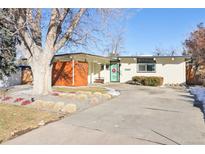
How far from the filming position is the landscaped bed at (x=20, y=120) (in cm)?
547

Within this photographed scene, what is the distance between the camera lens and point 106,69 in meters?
24.0

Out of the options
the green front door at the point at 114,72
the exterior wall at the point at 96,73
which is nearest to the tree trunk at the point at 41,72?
the exterior wall at the point at 96,73

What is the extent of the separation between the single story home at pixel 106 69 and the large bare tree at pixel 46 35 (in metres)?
5.66

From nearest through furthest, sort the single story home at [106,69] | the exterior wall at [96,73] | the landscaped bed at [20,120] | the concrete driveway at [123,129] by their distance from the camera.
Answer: the concrete driveway at [123,129] < the landscaped bed at [20,120] < the single story home at [106,69] < the exterior wall at [96,73]

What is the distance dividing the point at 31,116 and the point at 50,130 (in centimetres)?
175

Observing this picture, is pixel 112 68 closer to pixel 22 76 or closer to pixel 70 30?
pixel 22 76

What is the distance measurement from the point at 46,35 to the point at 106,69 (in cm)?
1267

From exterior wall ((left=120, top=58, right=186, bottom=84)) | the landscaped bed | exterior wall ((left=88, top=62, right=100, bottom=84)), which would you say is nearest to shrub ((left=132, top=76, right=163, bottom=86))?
exterior wall ((left=120, top=58, right=186, bottom=84))

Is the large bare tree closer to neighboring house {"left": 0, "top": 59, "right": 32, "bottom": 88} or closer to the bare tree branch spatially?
the bare tree branch

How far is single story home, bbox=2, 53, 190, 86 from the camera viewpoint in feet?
59.8

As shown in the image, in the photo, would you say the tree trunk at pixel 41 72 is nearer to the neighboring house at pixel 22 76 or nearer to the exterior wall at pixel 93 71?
the neighboring house at pixel 22 76

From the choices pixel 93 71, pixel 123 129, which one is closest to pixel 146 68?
pixel 93 71

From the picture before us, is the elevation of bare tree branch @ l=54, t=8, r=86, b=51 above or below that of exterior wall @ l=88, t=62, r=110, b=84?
above

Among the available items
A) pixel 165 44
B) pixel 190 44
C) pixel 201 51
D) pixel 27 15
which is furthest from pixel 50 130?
pixel 165 44
